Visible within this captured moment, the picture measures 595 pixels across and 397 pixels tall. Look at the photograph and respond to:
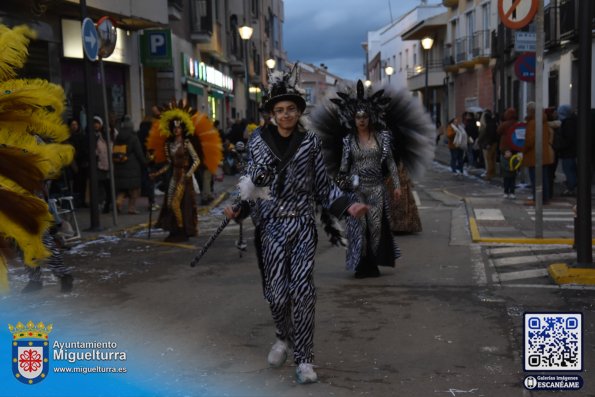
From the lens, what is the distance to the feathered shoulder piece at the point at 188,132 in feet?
37.5

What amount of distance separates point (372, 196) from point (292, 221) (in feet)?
11.9

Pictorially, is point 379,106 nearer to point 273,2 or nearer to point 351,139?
point 351,139

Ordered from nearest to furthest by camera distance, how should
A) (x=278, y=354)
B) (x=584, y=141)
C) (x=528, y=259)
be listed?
(x=278, y=354), (x=584, y=141), (x=528, y=259)

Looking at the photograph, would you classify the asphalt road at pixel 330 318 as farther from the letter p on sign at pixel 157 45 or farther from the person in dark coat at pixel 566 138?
the letter p on sign at pixel 157 45

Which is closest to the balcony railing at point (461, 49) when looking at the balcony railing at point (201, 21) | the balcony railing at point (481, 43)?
the balcony railing at point (481, 43)

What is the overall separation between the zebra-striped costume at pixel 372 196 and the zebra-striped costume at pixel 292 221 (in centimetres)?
334

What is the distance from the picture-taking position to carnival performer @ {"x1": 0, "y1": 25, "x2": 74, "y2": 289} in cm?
431

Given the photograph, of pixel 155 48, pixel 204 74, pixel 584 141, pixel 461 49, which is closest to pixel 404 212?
pixel 584 141

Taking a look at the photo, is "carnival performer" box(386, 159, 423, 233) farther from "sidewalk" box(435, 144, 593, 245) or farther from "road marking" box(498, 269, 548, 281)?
"road marking" box(498, 269, 548, 281)

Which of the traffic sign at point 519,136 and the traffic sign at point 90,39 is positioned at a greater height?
the traffic sign at point 90,39

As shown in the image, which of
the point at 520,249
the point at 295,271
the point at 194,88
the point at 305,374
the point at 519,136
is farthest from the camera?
the point at 194,88

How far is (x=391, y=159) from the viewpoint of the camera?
881cm

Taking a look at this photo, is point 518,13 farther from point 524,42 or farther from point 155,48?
point 155,48

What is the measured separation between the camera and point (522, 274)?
8766 millimetres
